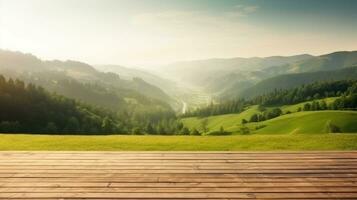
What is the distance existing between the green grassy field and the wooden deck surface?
3.68m

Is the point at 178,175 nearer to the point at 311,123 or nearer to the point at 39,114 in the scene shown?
the point at 311,123

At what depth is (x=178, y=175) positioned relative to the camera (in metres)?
9.30

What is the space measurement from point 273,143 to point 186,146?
183 inches

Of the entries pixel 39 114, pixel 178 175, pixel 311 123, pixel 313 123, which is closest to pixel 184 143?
pixel 178 175

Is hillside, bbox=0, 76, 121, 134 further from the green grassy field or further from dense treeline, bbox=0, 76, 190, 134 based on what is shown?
the green grassy field

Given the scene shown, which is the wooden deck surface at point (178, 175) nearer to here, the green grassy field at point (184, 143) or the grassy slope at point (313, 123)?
the green grassy field at point (184, 143)

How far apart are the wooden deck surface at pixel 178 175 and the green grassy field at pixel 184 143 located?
12.1ft

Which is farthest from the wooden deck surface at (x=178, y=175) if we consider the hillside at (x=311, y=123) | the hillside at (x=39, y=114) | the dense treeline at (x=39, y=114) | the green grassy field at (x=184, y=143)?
the hillside at (x=311, y=123)

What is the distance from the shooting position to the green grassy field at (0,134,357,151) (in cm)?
1548

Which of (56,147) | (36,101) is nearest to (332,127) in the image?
(56,147)

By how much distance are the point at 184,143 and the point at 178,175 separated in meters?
7.56

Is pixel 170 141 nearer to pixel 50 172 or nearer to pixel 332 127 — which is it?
pixel 50 172

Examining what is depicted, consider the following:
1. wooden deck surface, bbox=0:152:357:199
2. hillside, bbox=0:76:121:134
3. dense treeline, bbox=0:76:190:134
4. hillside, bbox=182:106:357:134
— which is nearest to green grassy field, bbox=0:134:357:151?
wooden deck surface, bbox=0:152:357:199

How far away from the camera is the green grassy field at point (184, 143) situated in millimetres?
15477
